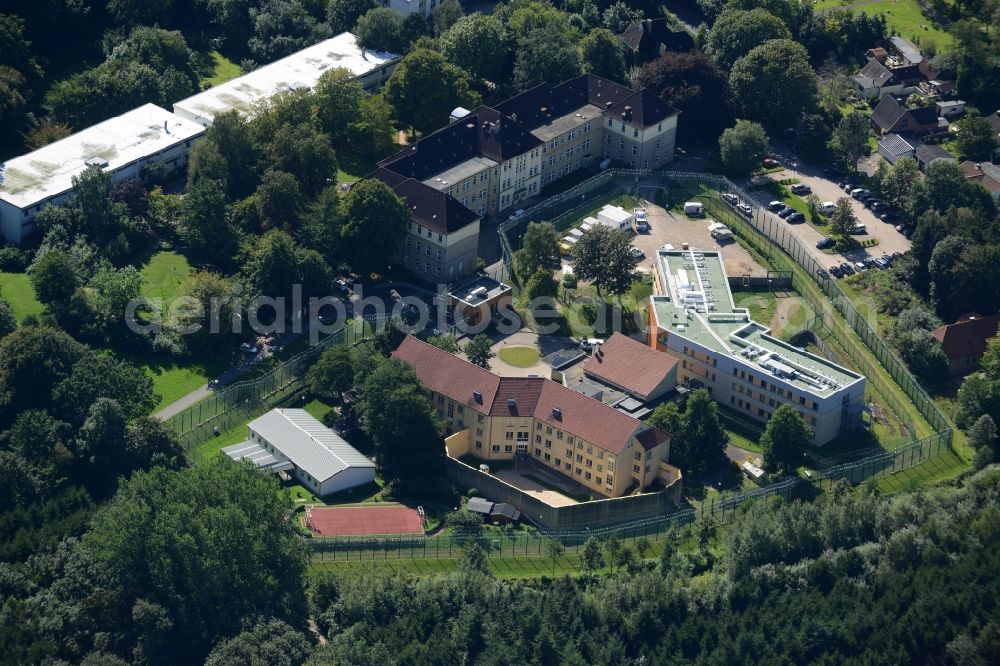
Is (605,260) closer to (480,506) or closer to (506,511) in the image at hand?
(506,511)

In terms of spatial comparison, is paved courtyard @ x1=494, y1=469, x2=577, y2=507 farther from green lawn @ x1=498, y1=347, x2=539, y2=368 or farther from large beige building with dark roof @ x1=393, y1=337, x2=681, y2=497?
green lawn @ x1=498, y1=347, x2=539, y2=368

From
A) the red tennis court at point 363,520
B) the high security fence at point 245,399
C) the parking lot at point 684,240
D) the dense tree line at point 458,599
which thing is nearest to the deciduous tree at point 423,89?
the parking lot at point 684,240

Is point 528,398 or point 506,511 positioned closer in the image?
point 506,511

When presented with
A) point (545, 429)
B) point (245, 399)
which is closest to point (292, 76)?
point (245, 399)

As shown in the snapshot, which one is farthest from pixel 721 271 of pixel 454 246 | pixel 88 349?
pixel 88 349

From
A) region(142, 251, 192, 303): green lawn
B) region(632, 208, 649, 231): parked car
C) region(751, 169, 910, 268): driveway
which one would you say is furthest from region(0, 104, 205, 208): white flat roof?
region(751, 169, 910, 268): driveway

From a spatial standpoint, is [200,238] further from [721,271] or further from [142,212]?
[721,271]
